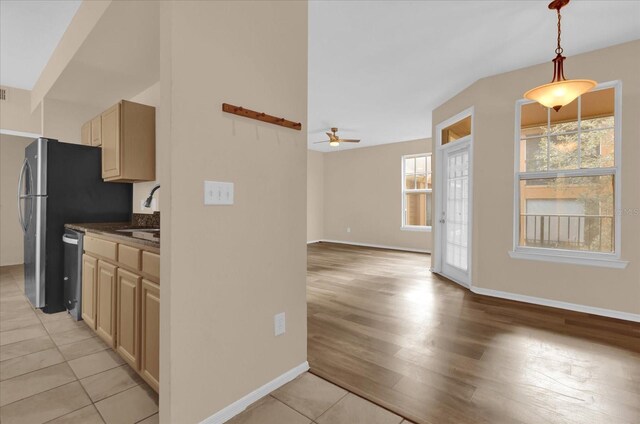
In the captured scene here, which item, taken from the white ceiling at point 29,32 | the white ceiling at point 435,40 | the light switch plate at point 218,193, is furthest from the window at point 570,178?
the white ceiling at point 29,32

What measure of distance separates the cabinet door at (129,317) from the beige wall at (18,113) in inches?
152

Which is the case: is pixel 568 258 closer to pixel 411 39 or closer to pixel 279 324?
pixel 411 39

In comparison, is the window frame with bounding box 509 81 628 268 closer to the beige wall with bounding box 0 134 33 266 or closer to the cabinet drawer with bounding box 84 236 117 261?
the cabinet drawer with bounding box 84 236 117 261

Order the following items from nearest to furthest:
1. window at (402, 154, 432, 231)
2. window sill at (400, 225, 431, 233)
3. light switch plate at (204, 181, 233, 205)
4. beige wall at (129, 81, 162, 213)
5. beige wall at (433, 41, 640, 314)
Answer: light switch plate at (204, 181, 233, 205), beige wall at (433, 41, 640, 314), beige wall at (129, 81, 162, 213), window sill at (400, 225, 431, 233), window at (402, 154, 432, 231)

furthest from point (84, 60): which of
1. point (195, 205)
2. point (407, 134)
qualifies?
point (407, 134)

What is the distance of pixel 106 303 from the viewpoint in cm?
235

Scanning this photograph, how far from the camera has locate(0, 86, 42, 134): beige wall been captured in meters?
4.23

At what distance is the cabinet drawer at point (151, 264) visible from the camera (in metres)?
1.69

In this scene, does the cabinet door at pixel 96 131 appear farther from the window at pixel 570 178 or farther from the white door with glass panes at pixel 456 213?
the window at pixel 570 178

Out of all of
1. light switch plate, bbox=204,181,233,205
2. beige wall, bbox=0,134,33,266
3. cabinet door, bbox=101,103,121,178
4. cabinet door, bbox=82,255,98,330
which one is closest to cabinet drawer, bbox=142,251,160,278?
light switch plate, bbox=204,181,233,205

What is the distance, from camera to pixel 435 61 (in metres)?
3.44

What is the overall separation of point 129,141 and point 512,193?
4286 mm

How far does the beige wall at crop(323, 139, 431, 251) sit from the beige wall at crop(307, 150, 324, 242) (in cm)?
14

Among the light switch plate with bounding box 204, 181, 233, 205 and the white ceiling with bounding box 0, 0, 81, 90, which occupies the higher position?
the white ceiling with bounding box 0, 0, 81, 90
